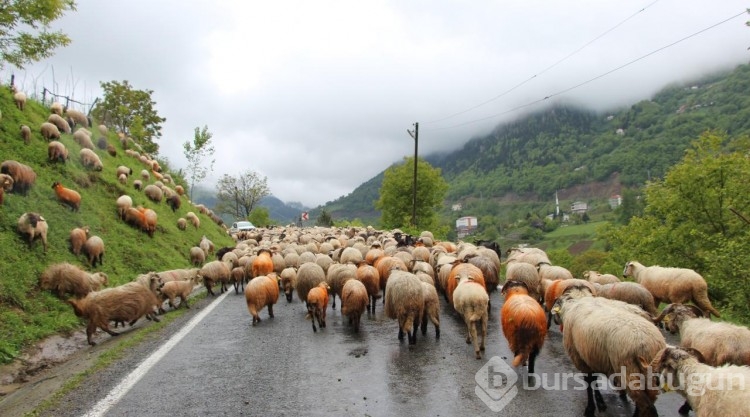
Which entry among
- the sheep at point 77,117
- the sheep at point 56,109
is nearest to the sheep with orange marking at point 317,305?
the sheep at point 56,109

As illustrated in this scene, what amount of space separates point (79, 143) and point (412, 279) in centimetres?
1839

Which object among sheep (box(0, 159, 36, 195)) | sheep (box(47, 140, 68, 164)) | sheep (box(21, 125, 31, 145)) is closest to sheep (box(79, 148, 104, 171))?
sheep (box(47, 140, 68, 164))

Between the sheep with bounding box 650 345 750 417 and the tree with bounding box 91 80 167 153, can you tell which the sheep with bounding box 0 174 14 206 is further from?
the tree with bounding box 91 80 167 153

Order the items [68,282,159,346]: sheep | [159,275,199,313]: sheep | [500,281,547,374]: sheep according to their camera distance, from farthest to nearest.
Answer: [159,275,199,313]: sheep
[68,282,159,346]: sheep
[500,281,547,374]: sheep

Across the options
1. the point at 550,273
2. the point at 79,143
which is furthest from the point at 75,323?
the point at 79,143

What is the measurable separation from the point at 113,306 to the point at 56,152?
391 inches

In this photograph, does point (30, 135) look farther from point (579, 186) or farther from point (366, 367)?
point (579, 186)

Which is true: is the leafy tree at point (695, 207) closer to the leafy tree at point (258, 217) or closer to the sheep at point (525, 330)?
the sheep at point (525, 330)

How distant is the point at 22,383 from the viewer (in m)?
6.56

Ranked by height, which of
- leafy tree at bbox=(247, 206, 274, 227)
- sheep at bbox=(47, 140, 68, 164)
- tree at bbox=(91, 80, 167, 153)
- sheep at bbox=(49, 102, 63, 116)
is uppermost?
tree at bbox=(91, 80, 167, 153)

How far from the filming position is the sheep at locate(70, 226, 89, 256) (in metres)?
11.8

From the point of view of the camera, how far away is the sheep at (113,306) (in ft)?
28.0

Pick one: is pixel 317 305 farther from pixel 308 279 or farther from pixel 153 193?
pixel 153 193

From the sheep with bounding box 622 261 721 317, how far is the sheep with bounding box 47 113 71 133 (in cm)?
2248
